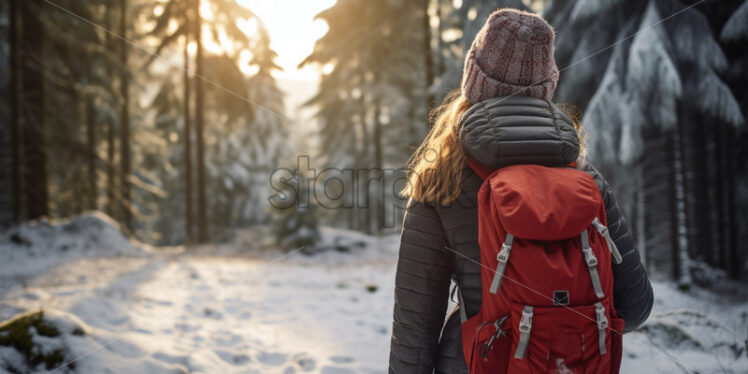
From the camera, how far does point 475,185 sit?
4.27ft

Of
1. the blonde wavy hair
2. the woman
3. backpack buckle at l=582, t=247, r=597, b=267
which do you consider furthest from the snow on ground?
backpack buckle at l=582, t=247, r=597, b=267

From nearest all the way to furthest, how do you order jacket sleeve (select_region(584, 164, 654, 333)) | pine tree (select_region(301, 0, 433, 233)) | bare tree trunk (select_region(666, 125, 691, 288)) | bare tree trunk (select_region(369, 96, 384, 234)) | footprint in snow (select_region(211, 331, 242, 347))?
jacket sleeve (select_region(584, 164, 654, 333)) → footprint in snow (select_region(211, 331, 242, 347)) → bare tree trunk (select_region(666, 125, 691, 288)) → pine tree (select_region(301, 0, 433, 233)) → bare tree trunk (select_region(369, 96, 384, 234))

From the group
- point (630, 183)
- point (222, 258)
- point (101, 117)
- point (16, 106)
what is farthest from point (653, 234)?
point (101, 117)

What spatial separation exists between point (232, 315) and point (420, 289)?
4.73 meters

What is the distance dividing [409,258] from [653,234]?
12715 mm

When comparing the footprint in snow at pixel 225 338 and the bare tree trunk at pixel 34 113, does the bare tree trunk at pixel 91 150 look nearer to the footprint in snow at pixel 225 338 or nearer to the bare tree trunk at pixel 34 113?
the bare tree trunk at pixel 34 113

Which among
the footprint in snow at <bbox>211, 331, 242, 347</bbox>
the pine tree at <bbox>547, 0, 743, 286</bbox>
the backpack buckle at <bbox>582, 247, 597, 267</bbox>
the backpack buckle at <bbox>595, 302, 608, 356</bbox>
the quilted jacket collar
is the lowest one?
the footprint in snow at <bbox>211, 331, 242, 347</bbox>

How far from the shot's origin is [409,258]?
56.1 inches

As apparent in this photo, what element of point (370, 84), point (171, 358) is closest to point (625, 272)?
point (171, 358)

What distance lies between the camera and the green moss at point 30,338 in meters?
3.17

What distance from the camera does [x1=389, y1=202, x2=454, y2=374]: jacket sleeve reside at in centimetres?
139

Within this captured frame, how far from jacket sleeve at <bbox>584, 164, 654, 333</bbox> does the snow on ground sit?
2.97m

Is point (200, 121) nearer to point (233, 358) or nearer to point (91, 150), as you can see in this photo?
point (91, 150)

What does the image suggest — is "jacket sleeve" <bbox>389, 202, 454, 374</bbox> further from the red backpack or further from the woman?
the red backpack
